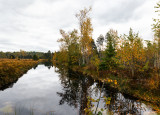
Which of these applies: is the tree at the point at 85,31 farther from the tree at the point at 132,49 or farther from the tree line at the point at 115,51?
the tree at the point at 132,49

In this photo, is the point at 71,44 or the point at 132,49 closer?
the point at 132,49

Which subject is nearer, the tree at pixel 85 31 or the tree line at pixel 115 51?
the tree line at pixel 115 51

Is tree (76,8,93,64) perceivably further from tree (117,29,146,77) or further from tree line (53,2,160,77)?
tree (117,29,146,77)

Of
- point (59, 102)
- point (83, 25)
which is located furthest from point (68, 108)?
point (83, 25)

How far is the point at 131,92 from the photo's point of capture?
30.2ft

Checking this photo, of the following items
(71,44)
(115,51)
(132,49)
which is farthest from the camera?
(71,44)

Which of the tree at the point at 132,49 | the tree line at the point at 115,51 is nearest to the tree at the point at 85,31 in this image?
the tree line at the point at 115,51

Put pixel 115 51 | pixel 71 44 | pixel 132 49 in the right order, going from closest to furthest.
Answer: pixel 132 49
pixel 115 51
pixel 71 44

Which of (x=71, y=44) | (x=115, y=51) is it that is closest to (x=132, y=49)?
(x=115, y=51)

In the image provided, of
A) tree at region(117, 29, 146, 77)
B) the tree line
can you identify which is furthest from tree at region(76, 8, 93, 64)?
tree at region(117, 29, 146, 77)

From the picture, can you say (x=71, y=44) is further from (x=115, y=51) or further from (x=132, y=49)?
(x=132, y=49)

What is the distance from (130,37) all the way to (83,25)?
13755 mm

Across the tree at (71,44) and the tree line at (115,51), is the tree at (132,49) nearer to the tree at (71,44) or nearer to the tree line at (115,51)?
the tree line at (115,51)

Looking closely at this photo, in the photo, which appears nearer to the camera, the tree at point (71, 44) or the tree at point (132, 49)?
the tree at point (132, 49)
